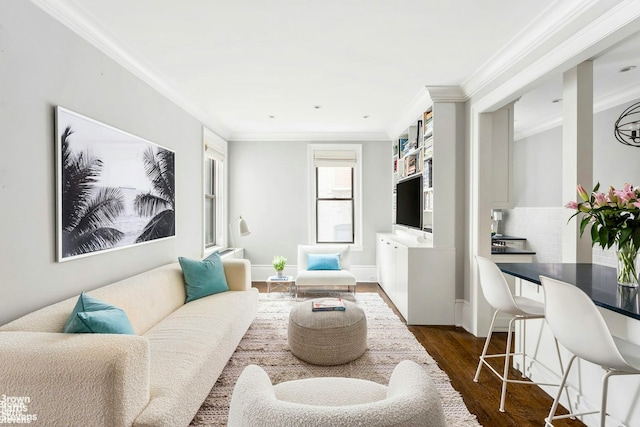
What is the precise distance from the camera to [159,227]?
10.5 ft

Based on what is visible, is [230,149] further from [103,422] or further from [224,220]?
[103,422]

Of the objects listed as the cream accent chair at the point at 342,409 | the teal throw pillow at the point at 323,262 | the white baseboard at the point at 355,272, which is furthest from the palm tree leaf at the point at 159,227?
the white baseboard at the point at 355,272

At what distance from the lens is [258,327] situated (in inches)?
138

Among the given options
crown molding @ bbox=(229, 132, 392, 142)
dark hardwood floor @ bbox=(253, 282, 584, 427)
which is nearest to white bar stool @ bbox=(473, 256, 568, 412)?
dark hardwood floor @ bbox=(253, 282, 584, 427)

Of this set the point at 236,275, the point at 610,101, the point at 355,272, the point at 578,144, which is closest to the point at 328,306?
the point at 236,275

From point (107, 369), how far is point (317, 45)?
245cm

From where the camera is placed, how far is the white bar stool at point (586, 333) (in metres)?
1.35

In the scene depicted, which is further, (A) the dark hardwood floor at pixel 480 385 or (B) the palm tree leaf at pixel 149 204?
(B) the palm tree leaf at pixel 149 204

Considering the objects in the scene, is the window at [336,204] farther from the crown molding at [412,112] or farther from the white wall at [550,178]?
the white wall at [550,178]

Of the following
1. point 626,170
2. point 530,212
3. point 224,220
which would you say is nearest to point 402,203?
point 530,212

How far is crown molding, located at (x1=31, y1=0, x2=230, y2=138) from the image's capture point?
199 cm

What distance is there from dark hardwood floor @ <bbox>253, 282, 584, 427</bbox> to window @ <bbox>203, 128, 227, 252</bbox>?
3244 mm

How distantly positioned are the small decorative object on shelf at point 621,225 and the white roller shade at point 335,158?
404cm

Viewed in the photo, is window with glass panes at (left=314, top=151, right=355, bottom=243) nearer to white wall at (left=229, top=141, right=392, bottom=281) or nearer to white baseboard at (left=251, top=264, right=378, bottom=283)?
white wall at (left=229, top=141, right=392, bottom=281)
